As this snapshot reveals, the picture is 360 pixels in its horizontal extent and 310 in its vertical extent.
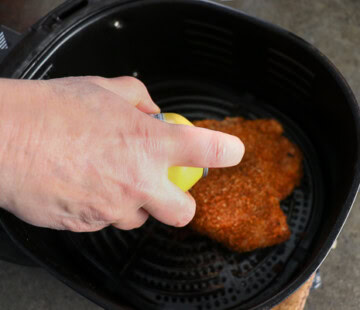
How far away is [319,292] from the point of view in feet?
4.27

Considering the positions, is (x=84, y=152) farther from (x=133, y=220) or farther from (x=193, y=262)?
(x=193, y=262)

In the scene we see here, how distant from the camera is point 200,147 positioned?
77 cm

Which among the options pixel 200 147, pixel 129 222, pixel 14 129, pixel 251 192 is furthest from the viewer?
pixel 251 192

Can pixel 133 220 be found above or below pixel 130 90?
below

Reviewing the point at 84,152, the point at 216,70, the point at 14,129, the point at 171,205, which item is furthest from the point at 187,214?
the point at 216,70

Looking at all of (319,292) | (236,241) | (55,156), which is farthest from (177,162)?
(319,292)

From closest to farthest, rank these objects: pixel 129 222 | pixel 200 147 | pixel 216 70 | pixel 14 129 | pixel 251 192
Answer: pixel 14 129, pixel 200 147, pixel 129 222, pixel 251 192, pixel 216 70

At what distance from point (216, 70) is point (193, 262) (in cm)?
60

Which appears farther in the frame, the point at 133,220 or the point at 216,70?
the point at 216,70

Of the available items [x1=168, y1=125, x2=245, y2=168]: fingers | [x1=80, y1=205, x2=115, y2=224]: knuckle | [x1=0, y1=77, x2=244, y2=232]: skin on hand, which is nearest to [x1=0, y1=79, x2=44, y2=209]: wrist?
[x1=0, y1=77, x2=244, y2=232]: skin on hand

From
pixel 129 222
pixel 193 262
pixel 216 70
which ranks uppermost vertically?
pixel 216 70

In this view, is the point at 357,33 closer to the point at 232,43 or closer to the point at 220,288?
the point at 232,43

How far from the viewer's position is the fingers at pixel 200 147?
2.46 ft

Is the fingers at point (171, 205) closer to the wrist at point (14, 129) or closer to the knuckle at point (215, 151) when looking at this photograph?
the knuckle at point (215, 151)
